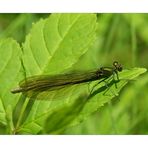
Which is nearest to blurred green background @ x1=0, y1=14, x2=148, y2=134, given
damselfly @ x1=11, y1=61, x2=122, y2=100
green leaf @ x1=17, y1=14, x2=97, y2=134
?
damselfly @ x1=11, y1=61, x2=122, y2=100

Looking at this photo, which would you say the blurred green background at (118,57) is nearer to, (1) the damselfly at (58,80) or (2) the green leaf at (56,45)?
(1) the damselfly at (58,80)

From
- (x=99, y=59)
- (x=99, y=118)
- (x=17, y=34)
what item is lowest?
(x=99, y=118)

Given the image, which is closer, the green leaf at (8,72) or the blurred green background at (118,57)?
the green leaf at (8,72)

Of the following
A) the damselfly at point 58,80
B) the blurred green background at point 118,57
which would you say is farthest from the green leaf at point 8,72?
the blurred green background at point 118,57

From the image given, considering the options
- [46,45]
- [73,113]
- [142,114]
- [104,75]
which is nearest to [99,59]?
[142,114]

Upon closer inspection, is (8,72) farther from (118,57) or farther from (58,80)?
(118,57)

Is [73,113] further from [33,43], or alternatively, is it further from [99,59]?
[99,59]

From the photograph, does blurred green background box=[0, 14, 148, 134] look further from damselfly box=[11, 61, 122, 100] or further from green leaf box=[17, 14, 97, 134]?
green leaf box=[17, 14, 97, 134]
